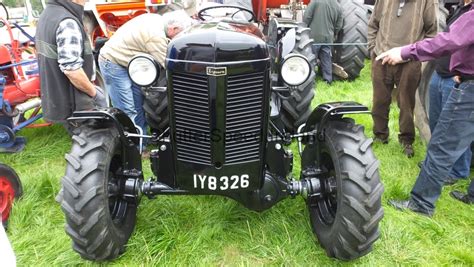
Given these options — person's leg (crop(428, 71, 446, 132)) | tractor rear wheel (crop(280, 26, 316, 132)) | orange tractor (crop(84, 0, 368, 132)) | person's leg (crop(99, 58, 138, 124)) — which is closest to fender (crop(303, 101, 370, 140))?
tractor rear wheel (crop(280, 26, 316, 132))

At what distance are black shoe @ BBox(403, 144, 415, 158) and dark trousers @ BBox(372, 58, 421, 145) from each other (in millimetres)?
54

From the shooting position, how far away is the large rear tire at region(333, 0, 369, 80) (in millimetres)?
6786

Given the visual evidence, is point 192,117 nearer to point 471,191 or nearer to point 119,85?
point 119,85

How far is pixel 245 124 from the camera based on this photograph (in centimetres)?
240

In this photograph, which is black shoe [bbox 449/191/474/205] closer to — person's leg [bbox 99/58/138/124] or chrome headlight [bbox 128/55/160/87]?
chrome headlight [bbox 128/55/160/87]

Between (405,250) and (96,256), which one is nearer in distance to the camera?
(96,256)

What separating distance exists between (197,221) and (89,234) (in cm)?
92

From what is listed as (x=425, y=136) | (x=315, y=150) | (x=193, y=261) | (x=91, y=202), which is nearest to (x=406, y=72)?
(x=425, y=136)

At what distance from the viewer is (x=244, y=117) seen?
7.79ft

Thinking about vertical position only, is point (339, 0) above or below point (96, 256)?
above

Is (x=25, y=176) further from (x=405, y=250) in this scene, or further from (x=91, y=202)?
(x=405, y=250)

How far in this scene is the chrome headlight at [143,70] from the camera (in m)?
2.59

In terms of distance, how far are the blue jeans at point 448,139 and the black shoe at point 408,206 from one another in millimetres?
42

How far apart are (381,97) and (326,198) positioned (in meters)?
2.10
